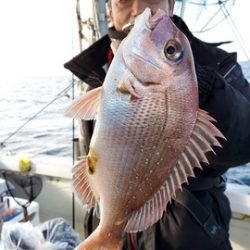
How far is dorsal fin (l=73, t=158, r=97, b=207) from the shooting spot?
1295mm

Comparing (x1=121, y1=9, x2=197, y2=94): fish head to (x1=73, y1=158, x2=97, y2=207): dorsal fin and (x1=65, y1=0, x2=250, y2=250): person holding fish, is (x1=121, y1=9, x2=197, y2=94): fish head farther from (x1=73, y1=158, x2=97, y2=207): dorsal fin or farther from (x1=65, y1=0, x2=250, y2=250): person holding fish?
(x1=73, y1=158, x2=97, y2=207): dorsal fin

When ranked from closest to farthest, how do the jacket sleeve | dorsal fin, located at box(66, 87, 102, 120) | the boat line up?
dorsal fin, located at box(66, 87, 102, 120)
the jacket sleeve
the boat

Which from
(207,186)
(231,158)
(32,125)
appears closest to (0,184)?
(207,186)

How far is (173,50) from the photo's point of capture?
3.60 ft

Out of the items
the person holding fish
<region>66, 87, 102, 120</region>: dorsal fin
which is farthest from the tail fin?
<region>66, 87, 102, 120</region>: dorsal fin

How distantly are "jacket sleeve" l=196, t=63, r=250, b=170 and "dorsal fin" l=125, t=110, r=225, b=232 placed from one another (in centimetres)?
21

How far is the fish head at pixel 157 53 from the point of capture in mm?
1102

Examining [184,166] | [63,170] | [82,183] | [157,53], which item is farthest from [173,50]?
[63,170]

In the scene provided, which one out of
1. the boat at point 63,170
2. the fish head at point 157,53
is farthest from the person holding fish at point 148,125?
the boat at point 63,170

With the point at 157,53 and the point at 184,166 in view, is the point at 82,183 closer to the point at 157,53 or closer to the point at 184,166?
the point at 184,166

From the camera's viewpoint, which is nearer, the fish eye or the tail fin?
the fish eye

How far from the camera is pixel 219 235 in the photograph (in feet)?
5.41

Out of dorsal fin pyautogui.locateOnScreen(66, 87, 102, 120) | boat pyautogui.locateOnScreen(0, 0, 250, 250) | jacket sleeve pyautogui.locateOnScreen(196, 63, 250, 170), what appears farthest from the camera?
boat pyautogui.locateOnScreen(0, 0, 250, 250)

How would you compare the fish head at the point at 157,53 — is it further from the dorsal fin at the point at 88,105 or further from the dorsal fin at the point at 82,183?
the dorsal fin at the point at 82,183
